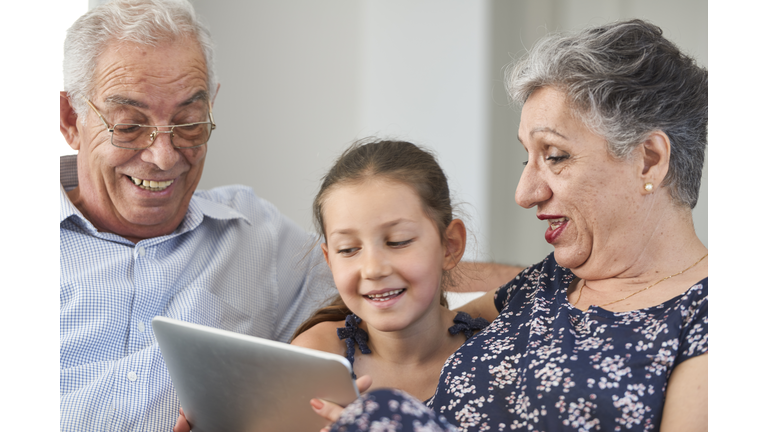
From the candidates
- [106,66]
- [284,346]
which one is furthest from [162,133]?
[284,346]

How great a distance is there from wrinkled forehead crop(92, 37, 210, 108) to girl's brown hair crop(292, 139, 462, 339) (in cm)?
55

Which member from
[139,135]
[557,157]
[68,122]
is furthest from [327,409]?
[68,122]

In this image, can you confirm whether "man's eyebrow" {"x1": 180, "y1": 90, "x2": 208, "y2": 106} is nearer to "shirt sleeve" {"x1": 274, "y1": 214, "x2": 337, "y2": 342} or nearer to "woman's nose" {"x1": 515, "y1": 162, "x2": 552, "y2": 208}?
"shirt sleeve" {"x1": 274, "y1": 214, "x2": 337, "y2": 342}

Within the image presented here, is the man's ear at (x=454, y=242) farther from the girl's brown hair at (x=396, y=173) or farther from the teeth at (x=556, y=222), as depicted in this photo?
the teeth at (x=556, y=222)

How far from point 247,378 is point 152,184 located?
87 centimetres

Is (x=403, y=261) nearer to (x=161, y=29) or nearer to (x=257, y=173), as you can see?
(x=161, y=29)

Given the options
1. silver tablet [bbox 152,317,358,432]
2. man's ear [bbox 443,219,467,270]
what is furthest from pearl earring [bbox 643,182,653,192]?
silver tablet [bbox 152,317,358,432]

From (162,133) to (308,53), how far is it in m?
1.04

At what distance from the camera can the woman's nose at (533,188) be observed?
1.40 meters

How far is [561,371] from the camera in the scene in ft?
3.97

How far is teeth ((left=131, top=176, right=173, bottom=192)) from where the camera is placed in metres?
1.82

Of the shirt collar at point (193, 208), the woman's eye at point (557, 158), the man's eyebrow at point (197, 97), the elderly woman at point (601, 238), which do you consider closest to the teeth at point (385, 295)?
the elderly woman at point (601, 238)

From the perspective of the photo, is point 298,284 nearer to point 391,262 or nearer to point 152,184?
point 152,184

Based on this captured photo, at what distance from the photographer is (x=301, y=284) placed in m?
2.10
